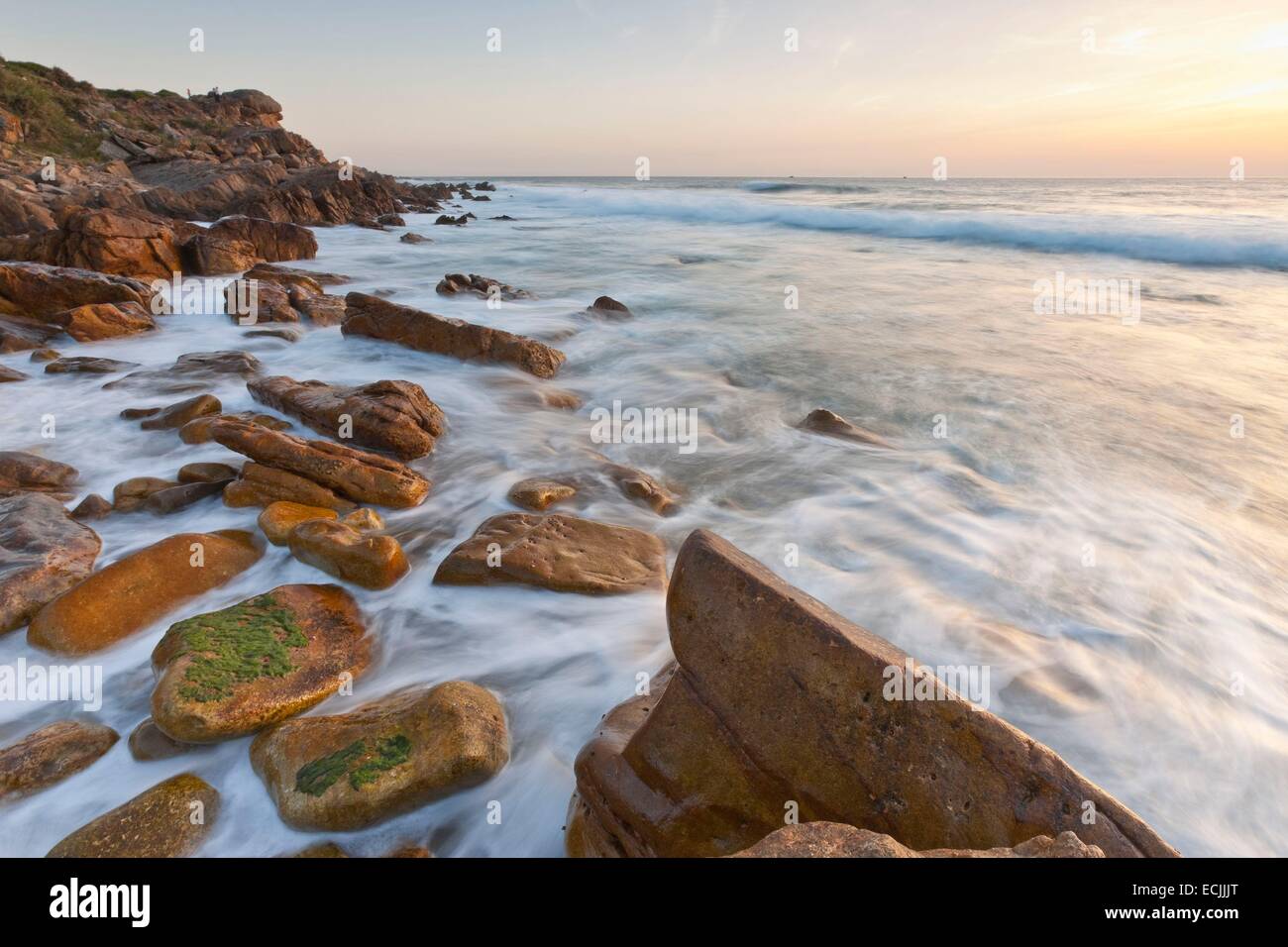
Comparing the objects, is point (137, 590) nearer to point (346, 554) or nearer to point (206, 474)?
point (346, 554)

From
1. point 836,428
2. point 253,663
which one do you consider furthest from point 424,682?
point 836,428

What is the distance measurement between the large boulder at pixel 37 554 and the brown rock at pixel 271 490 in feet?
2.80

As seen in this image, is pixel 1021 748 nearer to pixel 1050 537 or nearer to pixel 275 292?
pixel 1050 537

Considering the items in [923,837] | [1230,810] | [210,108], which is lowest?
[1230,810]

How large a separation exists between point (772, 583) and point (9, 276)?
37.9 feet

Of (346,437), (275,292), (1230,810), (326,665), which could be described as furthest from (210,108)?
(1230,810)

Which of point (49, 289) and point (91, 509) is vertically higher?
point (49, 289)

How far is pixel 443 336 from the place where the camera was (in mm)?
8938

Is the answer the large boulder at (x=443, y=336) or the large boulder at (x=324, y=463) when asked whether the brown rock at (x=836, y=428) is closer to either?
the large boulder at (x=443, y=336)

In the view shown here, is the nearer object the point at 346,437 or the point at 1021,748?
the point at 1021,748

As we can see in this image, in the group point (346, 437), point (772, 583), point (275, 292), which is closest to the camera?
point (772, 583)

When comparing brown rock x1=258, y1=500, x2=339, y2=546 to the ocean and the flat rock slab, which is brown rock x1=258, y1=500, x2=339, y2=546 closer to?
the ocean

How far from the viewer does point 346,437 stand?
5832 millimetres

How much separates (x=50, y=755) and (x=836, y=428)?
690 centimetres
